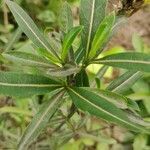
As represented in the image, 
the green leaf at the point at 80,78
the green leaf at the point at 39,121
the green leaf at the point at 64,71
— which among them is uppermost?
the green leaf at the point at 64,71

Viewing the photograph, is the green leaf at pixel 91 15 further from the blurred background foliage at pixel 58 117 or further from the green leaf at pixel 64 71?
the blurred background foliage at pixel 58 117

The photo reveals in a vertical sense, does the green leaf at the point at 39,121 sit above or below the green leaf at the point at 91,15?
below

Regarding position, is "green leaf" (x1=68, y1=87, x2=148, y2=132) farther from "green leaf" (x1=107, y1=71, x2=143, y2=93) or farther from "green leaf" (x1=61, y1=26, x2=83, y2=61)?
"green leaf" (x1=107, y1=71, x2=143, y2=93)

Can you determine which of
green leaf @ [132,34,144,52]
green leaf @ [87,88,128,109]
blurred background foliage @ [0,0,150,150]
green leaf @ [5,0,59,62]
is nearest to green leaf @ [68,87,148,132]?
green leaf @ [87,88,128,109]

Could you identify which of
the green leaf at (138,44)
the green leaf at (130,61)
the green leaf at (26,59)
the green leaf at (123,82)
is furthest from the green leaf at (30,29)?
the green leaf at (138,44)

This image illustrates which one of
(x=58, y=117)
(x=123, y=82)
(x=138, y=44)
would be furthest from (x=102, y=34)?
(x=138, y=44)

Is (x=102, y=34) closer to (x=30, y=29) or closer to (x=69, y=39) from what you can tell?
(x=69, y=39)
